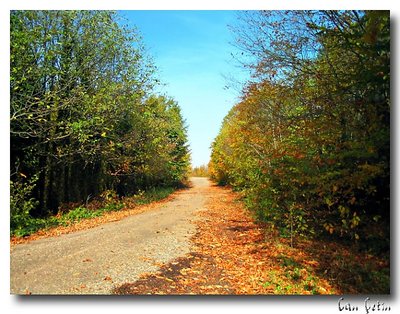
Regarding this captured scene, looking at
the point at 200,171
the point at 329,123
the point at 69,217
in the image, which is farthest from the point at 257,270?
the point at 200,171

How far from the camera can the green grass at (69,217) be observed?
920 cm

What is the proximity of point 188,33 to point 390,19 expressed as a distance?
362 cm

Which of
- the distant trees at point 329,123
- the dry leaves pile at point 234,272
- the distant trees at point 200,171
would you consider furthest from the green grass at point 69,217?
the distant trees at point 200,171

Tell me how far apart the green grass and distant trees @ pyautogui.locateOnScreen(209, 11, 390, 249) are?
6.38m

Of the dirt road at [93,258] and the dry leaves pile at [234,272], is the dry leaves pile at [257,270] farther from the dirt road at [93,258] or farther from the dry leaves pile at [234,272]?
the dirt road at [93,258]

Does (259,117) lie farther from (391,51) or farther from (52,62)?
(52,62)

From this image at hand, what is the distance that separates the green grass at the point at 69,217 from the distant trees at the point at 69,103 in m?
0.36

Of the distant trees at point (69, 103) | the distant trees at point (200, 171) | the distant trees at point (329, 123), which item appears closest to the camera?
the distant trees at point (329, 123)

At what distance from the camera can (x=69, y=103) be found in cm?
1038

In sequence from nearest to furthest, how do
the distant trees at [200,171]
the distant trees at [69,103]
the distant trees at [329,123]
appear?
1. the distant trees at [329,123]
2. the distant trees at [69,103]
3. the distant trees at [200,171]

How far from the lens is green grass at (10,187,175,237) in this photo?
9197mm

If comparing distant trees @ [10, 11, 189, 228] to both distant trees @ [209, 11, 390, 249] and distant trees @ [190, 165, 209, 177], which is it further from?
distant trees @ [190, 165, 209, 177]

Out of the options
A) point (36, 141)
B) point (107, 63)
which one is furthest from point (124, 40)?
point (36, 141)

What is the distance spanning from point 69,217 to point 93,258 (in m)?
6.20
